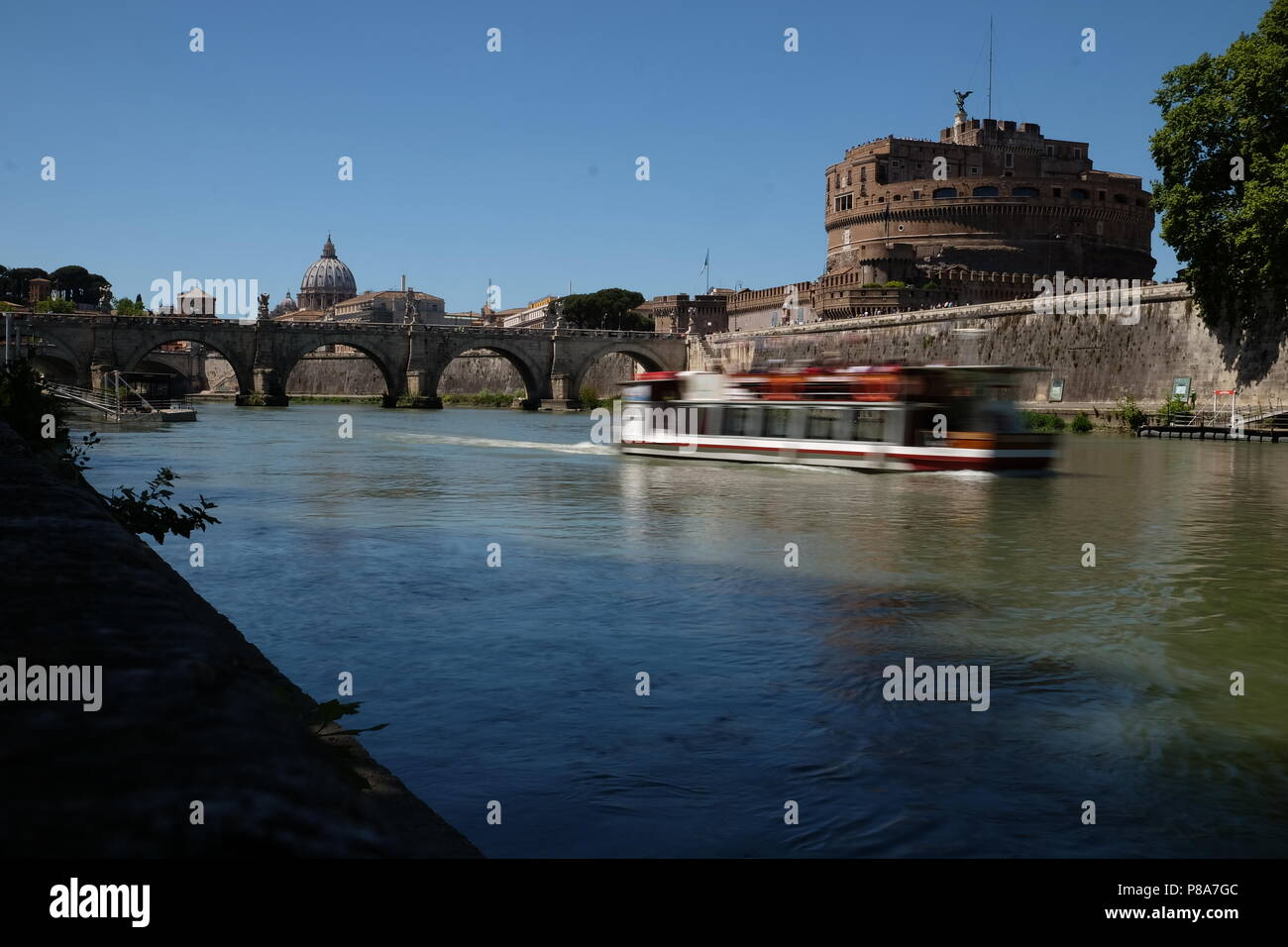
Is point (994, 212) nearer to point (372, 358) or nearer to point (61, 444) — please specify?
point (372, 358)

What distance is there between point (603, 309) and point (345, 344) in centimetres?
4519

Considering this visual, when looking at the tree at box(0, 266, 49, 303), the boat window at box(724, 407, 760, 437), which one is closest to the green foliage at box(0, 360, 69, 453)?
the boat window at box(724, 407, 760, 437)

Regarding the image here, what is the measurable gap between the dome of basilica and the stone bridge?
97279mm

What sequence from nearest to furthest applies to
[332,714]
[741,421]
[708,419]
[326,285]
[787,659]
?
[332,714], [787,659], [741,421], [708,419], [326,285]

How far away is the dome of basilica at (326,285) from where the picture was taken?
172875mm

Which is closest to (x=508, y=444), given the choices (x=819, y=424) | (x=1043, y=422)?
(x=819, y=424)

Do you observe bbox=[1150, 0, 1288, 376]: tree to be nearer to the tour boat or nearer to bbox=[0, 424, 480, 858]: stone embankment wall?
the tour boat

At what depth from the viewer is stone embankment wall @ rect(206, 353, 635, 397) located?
282ft

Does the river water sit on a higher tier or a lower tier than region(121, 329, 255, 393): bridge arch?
lower

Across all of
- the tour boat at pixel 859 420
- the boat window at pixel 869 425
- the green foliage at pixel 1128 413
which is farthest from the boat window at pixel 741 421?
the green foliage at pixel 1128 413

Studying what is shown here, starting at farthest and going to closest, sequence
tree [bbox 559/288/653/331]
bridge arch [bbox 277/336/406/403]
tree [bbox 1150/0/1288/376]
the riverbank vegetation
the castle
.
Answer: tree [bbox 559/288/653/331]
the castle
bridge arch [bbox 277/336/406/403]
tree [bbox 1150/0/1288/376]
the riverbank vegetation

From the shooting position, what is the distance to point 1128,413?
42.0 m
